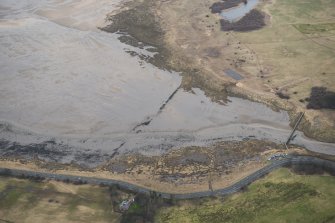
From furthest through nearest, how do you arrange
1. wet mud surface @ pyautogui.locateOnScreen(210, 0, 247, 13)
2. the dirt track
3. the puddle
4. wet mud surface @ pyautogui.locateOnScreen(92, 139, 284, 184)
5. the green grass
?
1. wet mud surface @ pyautogui.locateOnScreen(210, 0, 247, 13)
2. the puddle
3. wet mud surface @ pyautogui.locateOnScreen(92, 139, 284, 184)
4. the dirt track
5. the green grass

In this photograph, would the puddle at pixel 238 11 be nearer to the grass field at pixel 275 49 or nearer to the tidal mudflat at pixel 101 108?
the grass field at pixel 275 49

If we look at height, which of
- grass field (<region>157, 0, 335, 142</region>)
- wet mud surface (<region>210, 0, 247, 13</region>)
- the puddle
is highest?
wet mud surface (<region>210, 0, 247, 13</region>)

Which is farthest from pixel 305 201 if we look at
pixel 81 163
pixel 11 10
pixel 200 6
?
pixel 11 10

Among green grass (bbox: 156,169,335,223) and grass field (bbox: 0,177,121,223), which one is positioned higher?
grass field (bbox: 0,177,121,223)

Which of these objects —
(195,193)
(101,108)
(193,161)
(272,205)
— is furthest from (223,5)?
(272,205)

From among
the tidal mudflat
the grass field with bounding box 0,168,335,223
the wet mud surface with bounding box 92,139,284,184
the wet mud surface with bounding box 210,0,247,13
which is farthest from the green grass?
the wet mud surface with bounding box 210,0,247,13

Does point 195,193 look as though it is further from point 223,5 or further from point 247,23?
point 223,5

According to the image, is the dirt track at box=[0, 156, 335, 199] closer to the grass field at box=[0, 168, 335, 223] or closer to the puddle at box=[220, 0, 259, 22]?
the grass field at box=[0, 168, 335, 223]

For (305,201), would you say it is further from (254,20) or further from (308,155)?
(254,20)
